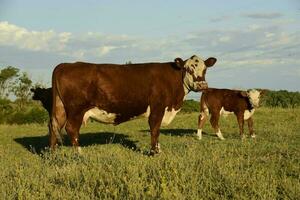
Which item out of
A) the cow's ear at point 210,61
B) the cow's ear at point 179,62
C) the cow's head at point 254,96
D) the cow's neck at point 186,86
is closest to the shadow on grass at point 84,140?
the cow's neck at point 186,86

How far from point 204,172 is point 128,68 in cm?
566

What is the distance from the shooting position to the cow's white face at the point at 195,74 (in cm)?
1209

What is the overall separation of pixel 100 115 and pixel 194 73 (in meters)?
2.62

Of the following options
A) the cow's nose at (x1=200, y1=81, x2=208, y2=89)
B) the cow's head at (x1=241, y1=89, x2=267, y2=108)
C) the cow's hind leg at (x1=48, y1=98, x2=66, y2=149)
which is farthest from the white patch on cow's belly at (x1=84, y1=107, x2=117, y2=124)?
the cow's head at (x1=241, y1=89, x2=267, y2=108)

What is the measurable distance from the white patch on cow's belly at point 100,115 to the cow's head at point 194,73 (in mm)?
2086

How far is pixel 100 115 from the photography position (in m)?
11.7

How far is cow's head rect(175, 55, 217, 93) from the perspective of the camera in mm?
12094

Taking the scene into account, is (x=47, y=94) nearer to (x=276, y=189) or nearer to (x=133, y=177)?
(x=133, y=177)

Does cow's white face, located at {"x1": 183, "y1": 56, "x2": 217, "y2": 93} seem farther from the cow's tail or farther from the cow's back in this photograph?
the cow's back

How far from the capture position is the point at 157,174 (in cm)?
694

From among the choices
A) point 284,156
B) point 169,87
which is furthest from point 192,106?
point 284,156

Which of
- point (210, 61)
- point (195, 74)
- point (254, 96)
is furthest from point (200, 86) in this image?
point (254, 96)

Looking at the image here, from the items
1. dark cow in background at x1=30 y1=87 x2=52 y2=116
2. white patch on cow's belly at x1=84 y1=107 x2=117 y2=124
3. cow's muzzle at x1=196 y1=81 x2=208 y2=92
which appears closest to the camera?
white patch on cow's belly at x1=84 y1=107 x2=117 y2=124

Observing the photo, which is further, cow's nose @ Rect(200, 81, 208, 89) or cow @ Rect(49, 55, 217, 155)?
cow's nose @ Rect(200, 81, 208, 89)
